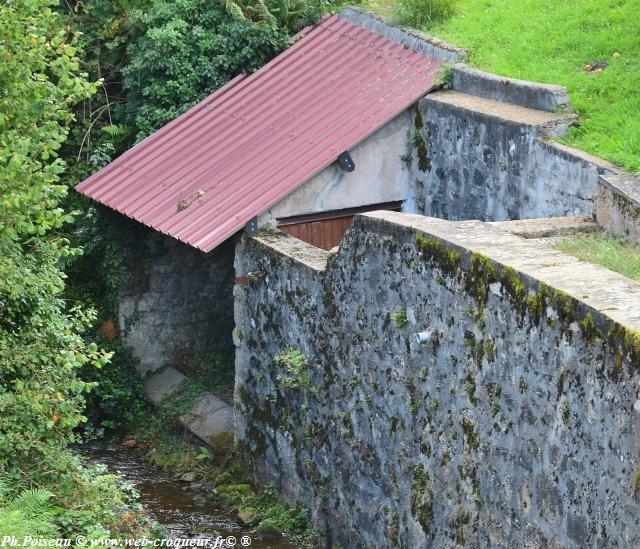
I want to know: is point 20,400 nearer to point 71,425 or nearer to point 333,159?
point 71,425

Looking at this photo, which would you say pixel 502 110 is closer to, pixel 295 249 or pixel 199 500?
pixel 295 249

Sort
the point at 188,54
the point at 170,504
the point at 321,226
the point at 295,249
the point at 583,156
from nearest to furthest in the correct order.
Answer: the point at 583,156, the point at 295,249, the point at 170,504, the point at 321,226, the point at 188,54

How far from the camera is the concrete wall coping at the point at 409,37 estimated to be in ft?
41.5

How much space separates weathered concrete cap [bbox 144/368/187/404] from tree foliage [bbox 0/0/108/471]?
14.2 ft

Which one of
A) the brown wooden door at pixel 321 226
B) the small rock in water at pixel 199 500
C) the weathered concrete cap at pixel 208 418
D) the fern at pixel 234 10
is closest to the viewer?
the small rock in water at pixel 199 500

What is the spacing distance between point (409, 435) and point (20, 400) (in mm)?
3091

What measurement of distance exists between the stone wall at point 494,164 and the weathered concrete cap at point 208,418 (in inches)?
126

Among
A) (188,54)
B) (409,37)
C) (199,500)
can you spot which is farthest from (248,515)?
(188,54)

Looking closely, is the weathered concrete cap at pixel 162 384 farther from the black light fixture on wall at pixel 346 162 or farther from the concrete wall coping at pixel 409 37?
the concrete wall coping at pixel 409 37

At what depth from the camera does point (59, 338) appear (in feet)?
31.2

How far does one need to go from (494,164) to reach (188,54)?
4585 millimetres

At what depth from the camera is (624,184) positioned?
9.30 m

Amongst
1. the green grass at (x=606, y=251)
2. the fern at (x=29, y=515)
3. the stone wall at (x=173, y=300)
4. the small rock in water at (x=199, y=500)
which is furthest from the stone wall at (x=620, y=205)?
the stone wall at (x=173, y=300)

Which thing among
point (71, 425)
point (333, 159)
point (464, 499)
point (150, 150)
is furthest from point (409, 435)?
point (150, 150)
